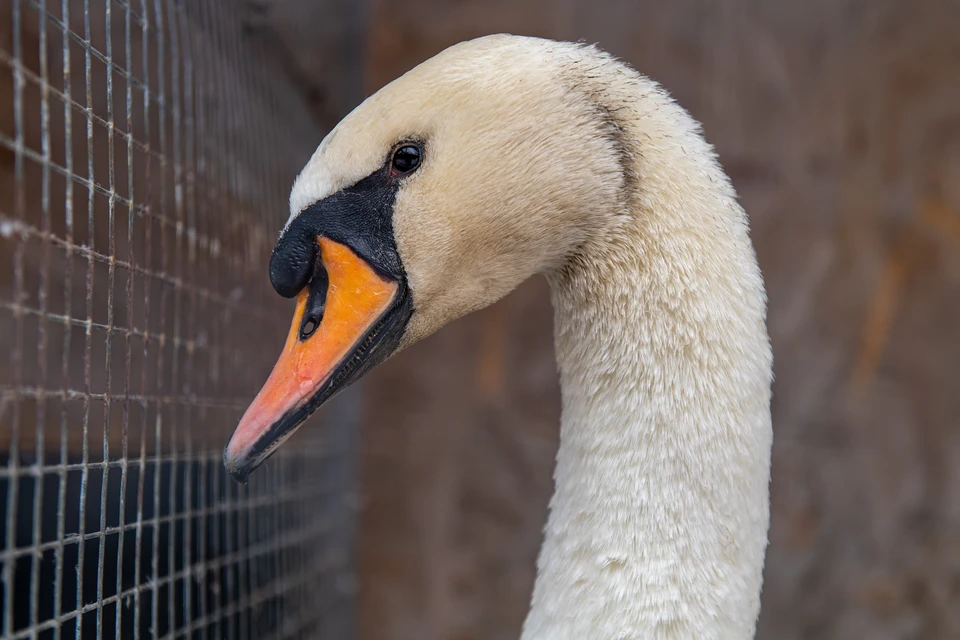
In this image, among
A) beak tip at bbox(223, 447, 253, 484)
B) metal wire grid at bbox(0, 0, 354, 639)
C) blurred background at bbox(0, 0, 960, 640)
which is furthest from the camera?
blurred background at bbox(0, 0, 960, 640)

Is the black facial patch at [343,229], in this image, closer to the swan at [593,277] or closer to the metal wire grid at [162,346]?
the swan at [593,277]

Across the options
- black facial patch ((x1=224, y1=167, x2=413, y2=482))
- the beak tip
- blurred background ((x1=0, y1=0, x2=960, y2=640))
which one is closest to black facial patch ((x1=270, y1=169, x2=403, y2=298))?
black facial patch ((x1=224, y1=167, x2=413, y2=482))

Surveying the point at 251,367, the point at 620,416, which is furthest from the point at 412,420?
the point at 620,416

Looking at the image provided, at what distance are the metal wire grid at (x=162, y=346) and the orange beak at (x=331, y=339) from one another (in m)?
0.23

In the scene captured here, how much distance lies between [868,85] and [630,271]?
5.01 ft

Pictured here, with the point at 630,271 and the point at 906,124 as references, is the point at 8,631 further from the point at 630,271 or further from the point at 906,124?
the point at 906,124

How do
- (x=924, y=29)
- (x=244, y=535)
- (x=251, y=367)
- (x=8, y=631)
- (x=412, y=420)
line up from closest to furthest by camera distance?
(x=8, y=631) → (x=244, y=535) → (x=251, y=367) → (x=924, y=29) → (x=412, y=420)

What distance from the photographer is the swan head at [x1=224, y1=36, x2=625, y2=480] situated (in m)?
1.02

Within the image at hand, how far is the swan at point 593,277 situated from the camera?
103cm

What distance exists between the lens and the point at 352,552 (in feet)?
A: 7.88

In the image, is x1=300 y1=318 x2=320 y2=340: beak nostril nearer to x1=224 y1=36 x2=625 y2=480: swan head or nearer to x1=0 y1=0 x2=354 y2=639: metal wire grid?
x1=224 y1=36 x2=625 y2=480: swan head

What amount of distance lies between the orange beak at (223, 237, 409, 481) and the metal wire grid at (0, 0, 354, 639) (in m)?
0.23

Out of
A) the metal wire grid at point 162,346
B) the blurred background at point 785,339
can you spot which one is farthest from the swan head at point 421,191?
the blurred background at point 785,339

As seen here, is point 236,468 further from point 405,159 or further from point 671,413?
point 671,413
